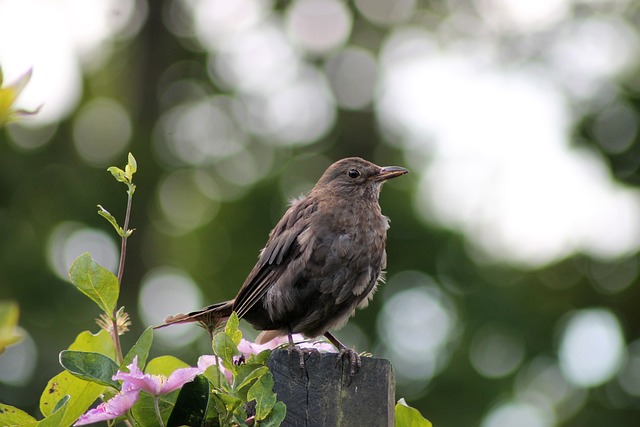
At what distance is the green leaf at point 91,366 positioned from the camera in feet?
7.12

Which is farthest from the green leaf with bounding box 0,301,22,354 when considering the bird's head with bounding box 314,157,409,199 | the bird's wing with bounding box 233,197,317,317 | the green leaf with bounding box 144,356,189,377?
the bird's head with bounding box 314,157,409,199

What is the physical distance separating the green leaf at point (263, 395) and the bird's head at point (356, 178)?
261 cm

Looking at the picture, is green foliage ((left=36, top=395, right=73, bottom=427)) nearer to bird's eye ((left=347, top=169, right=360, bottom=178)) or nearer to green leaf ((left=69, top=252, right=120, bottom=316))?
green leaf ((left=69, top=252, right=120, bottom=316))

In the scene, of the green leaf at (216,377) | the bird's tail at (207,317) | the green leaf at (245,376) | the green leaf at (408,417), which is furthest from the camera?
the bird's tail at (207,317)

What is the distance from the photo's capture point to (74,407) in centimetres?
235

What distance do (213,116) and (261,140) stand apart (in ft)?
3.50

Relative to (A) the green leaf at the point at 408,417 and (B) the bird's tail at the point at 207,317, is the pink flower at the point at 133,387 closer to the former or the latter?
(B) the bird's tail at the point at 207,317

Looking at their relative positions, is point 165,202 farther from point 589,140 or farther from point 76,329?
point 589,140

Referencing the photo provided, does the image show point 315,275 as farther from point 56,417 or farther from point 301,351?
point 56,417

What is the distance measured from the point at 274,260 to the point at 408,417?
1.91 metres

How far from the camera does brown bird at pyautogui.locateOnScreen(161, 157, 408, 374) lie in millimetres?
4258

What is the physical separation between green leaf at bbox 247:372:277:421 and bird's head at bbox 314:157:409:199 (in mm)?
2614

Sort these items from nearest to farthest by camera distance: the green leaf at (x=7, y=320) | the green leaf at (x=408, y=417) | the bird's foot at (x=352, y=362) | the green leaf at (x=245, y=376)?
the green leaf at (x=7, y=320), the green leaf at (x=245, y=376), the bird's foot at (x=352, y=362), the green leaf at (x=408, y=417)

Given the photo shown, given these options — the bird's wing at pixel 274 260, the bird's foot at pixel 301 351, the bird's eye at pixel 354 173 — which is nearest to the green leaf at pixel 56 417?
the bird's foot at pixel 301 351
